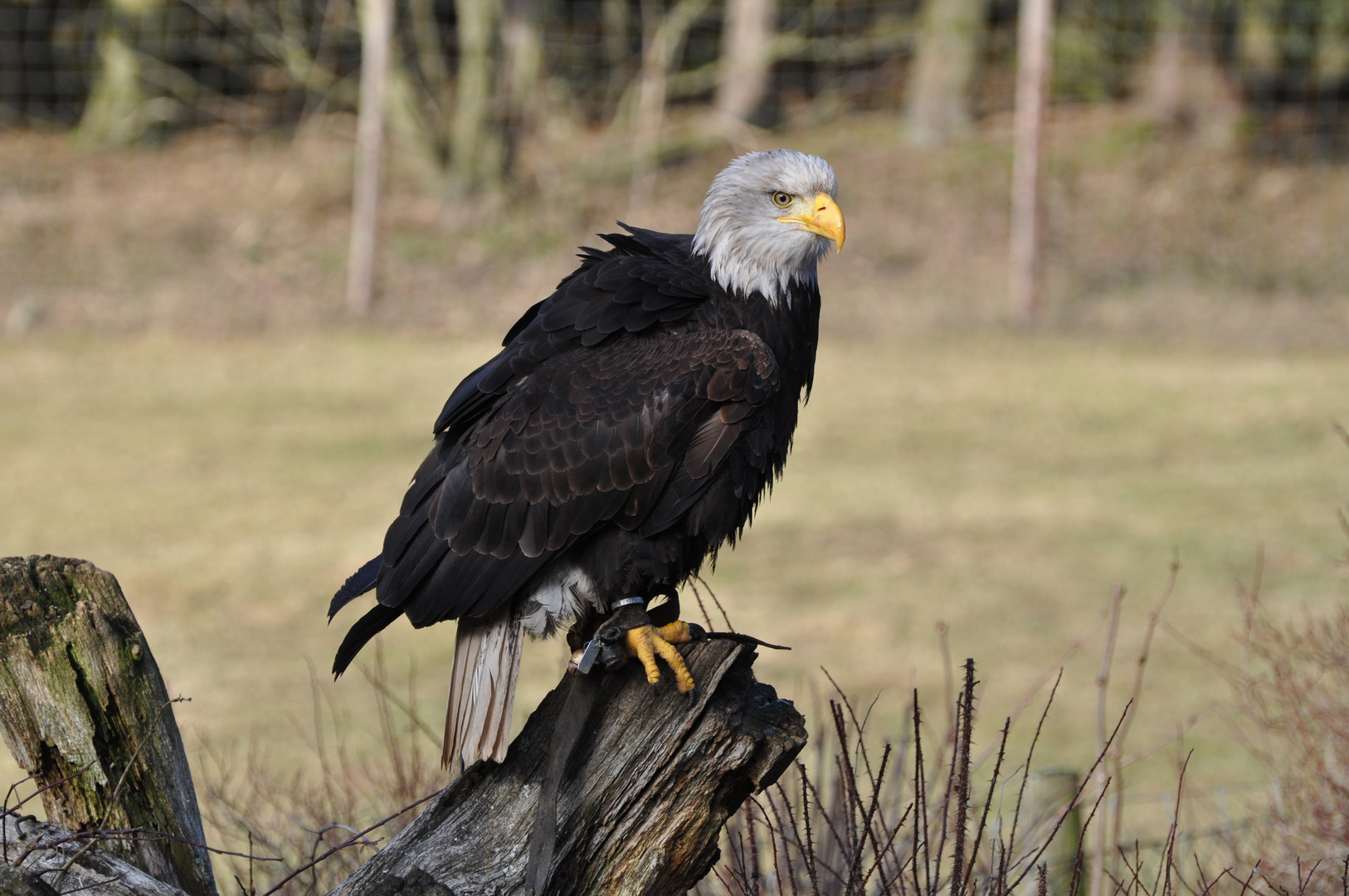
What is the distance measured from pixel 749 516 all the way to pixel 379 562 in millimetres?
836

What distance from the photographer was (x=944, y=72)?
15.8m

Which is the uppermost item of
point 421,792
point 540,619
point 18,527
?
point 540,619

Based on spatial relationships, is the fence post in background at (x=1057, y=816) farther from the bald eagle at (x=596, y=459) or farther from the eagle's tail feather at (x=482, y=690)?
the eagle's tail feather at (x=482, y=690)

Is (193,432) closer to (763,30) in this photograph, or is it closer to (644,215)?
(644,215)

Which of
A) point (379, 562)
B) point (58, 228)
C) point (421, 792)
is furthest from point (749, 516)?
point (58, 228)

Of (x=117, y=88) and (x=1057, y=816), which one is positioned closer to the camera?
(x=1057, y=816)

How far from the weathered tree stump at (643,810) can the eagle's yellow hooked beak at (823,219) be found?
110 centimetres

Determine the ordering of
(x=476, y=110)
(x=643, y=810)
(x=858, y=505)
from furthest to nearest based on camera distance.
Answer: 1. (x=476, y=110)
2. (x=858, y=505)
3. (x=643, y=810)

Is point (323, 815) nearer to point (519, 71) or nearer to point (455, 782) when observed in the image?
point (455, 782)

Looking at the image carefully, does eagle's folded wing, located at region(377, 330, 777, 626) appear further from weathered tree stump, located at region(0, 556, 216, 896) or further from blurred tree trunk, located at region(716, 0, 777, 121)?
blurred tree trunk, located at region(716, 0, 777, 121)

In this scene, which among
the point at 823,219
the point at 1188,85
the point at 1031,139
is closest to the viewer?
the point at 823,219

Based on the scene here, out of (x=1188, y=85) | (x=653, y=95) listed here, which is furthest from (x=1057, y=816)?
(x=1188, y=85)

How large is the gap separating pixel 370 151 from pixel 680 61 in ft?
17.8

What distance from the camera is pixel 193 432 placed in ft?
36.3
